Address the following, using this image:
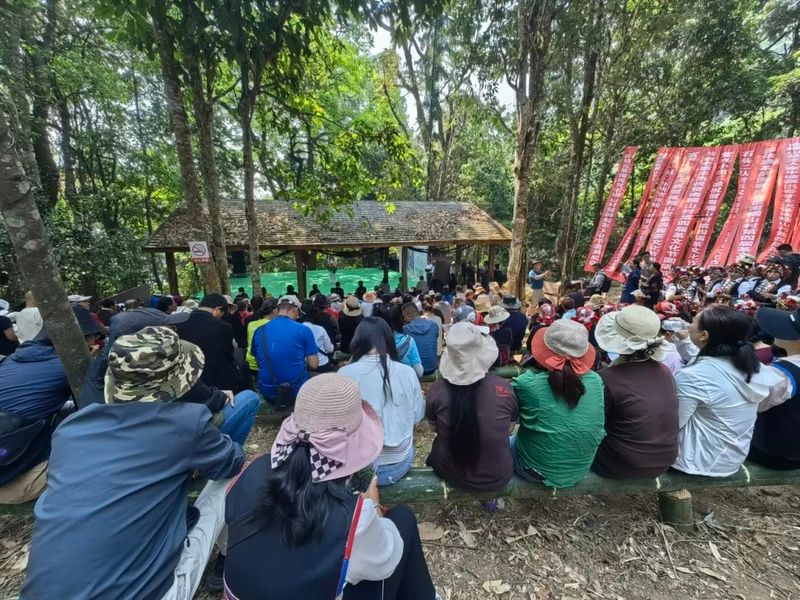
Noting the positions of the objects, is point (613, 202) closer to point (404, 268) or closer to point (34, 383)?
Answer: point (404, 268)

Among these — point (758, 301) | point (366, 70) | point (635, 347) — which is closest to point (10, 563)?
point (635, 347)

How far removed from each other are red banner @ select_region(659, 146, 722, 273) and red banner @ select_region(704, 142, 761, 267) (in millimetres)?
679

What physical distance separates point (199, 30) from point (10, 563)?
208 inches

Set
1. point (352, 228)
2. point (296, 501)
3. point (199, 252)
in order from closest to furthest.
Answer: point (296, 501) < point (199, 252) < point (352, 228)

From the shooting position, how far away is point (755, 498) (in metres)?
2.95

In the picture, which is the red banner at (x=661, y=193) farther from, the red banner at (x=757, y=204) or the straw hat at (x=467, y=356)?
the straw hat at (x=467, y=356)

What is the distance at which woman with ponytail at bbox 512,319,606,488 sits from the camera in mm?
2205

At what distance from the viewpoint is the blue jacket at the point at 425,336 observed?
15.7ft

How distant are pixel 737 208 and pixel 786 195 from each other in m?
1.11

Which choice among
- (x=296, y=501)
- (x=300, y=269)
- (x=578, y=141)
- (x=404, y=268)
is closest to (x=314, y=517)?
(x=296, y=501)

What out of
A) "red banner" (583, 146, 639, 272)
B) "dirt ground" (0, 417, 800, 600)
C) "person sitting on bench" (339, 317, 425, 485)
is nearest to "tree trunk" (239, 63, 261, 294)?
"person sitting on bench" (339, 317, 425, 485)

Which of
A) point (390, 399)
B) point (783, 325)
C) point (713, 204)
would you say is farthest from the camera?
point (713, 204)

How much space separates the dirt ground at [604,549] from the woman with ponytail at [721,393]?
0.55 meters

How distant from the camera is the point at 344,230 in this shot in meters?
11.8
